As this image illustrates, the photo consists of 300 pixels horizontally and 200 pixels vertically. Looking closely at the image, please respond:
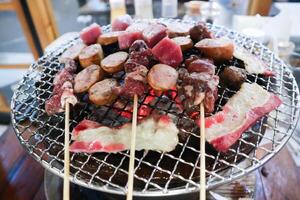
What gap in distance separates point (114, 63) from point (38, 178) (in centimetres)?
134

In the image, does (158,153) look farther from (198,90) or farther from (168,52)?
(168,52)

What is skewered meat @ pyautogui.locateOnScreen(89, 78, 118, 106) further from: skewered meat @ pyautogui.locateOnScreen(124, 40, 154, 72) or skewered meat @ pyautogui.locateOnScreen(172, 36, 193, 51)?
skewered meat @ pyautogui.locateOnScreen(172, 36, 193, 51)

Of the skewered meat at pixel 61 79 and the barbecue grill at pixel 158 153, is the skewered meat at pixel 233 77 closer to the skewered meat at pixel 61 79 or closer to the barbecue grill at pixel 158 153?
the barbecue grill at pixel 158 153

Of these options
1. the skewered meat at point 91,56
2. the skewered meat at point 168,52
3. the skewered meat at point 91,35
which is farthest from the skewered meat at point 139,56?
the skewered meat at point 91,35

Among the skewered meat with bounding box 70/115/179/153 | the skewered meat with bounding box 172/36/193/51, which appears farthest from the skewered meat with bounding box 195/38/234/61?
the skewered meat with bounding box 70/115/179/153

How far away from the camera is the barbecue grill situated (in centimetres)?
151

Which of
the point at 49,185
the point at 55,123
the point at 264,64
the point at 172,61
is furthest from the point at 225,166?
the point at 49,185

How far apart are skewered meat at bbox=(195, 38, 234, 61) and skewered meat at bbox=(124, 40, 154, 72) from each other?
1.29 feet

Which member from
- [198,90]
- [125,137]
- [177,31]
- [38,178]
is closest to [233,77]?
[198,90]

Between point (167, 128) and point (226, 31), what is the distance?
59.7 inches

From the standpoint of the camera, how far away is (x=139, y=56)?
1.96 m

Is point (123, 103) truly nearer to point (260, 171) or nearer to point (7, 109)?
point (260, 171)

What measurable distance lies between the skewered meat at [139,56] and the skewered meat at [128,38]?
15cm

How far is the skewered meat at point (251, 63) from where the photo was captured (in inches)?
81.4
